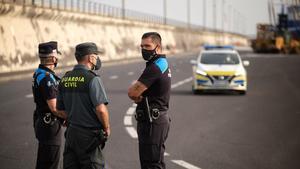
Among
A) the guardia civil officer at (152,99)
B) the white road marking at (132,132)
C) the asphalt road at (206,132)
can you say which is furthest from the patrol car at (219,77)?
the guardia civil officer at (152,99)

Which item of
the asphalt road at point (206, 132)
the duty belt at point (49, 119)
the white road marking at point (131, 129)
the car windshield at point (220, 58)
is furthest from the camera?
the car windshield at point (220, 58)

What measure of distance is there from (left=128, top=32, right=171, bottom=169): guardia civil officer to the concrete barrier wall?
89.4 feet

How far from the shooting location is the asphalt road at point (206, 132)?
10102mm

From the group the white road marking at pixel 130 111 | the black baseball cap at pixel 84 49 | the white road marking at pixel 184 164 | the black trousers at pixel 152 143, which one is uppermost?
the black baseball cap at pixel 84 49

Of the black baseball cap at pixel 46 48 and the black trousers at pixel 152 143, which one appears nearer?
the black trousers at pixel 152 143

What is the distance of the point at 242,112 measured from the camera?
17.2 meters

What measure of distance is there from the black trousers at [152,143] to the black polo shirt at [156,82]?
6.2 inches

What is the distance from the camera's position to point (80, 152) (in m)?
6.14

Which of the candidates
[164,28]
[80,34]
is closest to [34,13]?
[80,34]

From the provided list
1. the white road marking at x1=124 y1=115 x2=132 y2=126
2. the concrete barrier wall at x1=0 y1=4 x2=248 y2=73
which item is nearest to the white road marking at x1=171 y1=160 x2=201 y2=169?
the white road marking at x1=124 y1=115 x2=132 y2=126

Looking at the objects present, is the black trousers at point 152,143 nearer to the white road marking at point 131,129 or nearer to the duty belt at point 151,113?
the duty belt at point 151,113

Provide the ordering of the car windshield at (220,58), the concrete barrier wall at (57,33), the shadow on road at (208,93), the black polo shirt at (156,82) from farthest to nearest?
the concrete barrier wall at (57,33) → the car windshield at (220,58) → the shadow on road at (208,93) → the black polo shirt at (156,82)

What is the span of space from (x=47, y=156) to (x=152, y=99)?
121cm

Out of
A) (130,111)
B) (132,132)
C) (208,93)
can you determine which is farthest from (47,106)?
(208,93)
